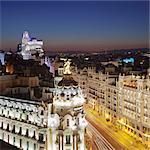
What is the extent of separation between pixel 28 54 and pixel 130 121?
19106 millimetres

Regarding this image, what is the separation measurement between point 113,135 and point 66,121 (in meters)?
9.04

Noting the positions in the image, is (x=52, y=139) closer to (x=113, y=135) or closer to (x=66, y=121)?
(x=66, y=121)

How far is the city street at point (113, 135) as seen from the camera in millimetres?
16672

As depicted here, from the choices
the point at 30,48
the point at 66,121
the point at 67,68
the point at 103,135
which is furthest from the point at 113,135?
the point at 30,48

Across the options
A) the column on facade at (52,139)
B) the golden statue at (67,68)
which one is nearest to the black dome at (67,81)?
the golden statue at (67,68)

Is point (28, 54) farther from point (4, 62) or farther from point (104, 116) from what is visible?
point (104, 116)

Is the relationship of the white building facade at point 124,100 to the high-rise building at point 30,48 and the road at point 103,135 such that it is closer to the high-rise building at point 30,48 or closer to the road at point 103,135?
the road at point 103,135

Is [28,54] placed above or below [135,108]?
above

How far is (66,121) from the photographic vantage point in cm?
993

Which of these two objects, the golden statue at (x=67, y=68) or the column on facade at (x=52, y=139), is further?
the golden statue at (x=67, y=68)

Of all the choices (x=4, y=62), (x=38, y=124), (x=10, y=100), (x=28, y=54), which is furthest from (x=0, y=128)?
(x=28, y=54)

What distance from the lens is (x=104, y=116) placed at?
22516 mm

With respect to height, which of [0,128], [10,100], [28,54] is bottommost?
[0,128]

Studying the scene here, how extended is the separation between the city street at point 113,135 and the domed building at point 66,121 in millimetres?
6860
